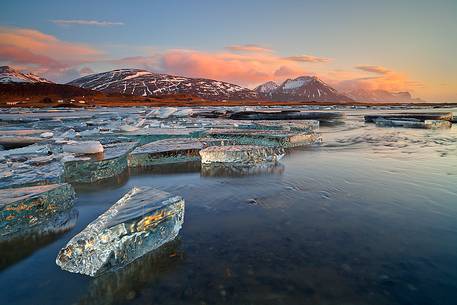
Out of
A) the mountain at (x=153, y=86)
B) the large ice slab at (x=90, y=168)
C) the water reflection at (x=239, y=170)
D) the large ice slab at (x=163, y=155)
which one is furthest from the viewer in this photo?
the mountain at (x=153, y=86)

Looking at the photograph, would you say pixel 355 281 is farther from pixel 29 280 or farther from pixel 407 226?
pixel 29 280

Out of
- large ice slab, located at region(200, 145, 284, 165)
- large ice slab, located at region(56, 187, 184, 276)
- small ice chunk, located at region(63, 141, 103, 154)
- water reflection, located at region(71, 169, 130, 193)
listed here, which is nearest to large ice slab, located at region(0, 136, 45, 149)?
small ice chunk, located at region(63, 141, 103, 154)

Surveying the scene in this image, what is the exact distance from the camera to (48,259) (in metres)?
2.58

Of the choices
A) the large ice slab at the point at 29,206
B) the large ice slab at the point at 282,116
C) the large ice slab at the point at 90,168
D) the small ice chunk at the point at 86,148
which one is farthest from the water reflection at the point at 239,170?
the large ice slab at the point at 282,116

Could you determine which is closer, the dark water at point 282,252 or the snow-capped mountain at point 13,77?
the dark water at point 282,252

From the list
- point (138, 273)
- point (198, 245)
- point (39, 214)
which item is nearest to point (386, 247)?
point (198, 245)

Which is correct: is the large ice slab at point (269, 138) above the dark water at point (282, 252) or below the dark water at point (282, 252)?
above

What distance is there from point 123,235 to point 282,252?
53.7 inches

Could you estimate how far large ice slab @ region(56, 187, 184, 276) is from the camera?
2336mm

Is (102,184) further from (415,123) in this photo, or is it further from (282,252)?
(415,123)

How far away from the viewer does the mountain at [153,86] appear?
13702 centimetres

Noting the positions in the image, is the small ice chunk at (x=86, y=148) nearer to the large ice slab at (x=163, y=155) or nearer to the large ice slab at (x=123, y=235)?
the large ice slab at (x=163, y=155)

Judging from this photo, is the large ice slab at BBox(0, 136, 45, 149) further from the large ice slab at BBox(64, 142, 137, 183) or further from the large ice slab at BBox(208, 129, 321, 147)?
the large ice slab at BBox(208, 129, 321, 147)

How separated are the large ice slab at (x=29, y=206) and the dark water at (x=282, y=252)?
11.9 inches
